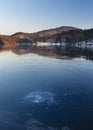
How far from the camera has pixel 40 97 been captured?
11789 mm

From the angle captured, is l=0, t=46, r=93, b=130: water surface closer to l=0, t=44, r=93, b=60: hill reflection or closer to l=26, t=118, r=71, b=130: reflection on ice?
l=26, t=118, r=71, b=130: reflection on ice

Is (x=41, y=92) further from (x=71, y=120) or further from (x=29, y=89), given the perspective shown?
(x=71, y=120)

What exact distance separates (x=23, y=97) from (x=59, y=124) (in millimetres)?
4044

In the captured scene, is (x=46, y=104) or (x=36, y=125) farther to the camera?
(x=46, y=104)

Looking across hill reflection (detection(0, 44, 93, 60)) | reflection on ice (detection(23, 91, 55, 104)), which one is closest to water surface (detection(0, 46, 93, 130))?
reflection on ice (detection(23, 91, 55, 104))

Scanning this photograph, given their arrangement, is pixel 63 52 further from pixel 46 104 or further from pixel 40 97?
pixel 46 104

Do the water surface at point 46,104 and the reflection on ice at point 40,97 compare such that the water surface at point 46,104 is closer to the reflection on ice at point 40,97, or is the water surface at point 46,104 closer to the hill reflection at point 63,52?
the reflection on ice at point 40,97

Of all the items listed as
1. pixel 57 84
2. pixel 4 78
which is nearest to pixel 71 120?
pixel 57 84

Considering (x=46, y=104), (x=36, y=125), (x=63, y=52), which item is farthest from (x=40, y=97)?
(x=63, y=52)

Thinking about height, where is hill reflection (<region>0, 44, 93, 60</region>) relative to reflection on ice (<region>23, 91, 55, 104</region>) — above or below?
below

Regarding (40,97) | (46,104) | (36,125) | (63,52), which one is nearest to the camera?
(36,125)

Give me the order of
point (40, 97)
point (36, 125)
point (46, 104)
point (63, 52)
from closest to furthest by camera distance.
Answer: point (36, 125)
point (46, 104)
point (40, 97)
point (63, 52)

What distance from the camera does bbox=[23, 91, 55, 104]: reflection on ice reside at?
11.0 metres

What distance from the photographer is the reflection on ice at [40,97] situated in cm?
1101
